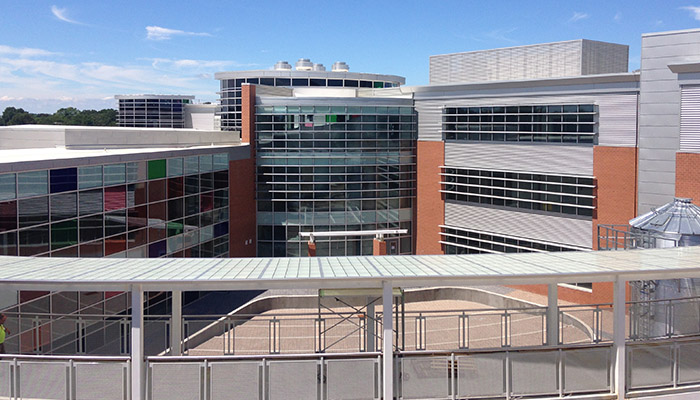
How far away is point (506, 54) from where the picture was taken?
34.6 m

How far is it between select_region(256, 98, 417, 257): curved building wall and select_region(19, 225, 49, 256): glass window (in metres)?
15.4

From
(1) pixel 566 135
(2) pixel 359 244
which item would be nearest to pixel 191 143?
(2) pixel 359 244

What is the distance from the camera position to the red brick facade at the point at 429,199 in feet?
115

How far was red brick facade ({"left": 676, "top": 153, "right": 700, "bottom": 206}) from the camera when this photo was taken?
24109 mm

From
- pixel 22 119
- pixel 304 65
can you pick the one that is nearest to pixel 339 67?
pixel 304 65

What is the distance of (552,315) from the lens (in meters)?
12.4

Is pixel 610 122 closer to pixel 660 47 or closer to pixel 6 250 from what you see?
pixel 660 47

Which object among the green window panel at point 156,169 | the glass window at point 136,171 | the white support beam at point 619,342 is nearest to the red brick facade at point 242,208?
the green window panel at point 156,169

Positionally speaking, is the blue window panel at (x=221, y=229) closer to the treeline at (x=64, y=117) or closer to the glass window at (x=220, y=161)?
the glass window at (x=220, y=161)

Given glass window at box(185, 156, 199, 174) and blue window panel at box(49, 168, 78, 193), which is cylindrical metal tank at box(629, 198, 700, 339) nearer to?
blue window panel at box(49, 168, 78, 193)

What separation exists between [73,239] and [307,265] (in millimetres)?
12714

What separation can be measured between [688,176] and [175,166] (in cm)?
1912

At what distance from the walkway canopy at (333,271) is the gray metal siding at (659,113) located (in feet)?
47.7

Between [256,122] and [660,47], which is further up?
[660,47]
